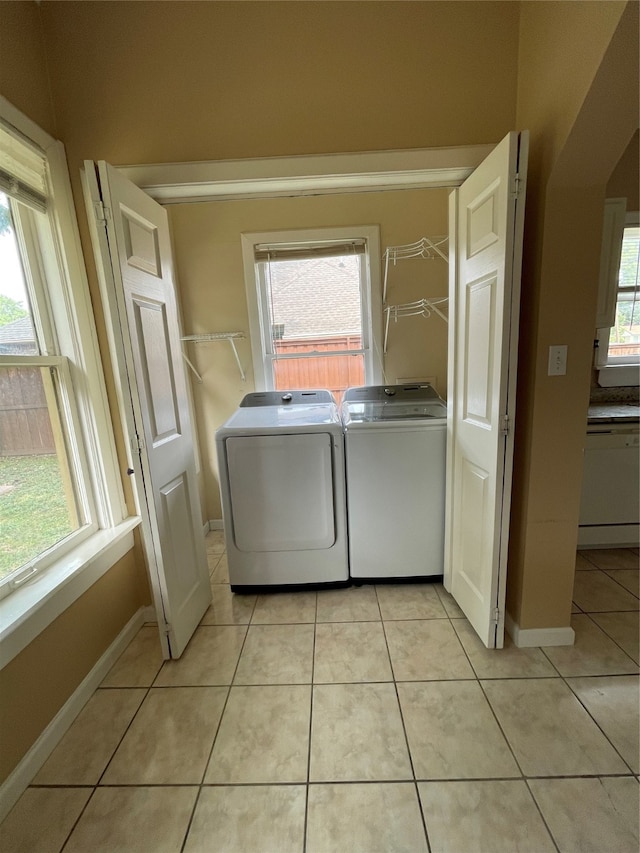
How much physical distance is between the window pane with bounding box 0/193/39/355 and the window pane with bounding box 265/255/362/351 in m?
1.49

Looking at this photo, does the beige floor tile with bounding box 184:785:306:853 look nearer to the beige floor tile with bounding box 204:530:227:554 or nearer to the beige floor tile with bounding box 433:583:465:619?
the beige floor tile with bounding box 433:583:465:619

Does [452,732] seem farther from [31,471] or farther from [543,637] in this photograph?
[31,471]

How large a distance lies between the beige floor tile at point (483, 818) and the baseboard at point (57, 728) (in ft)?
4.12

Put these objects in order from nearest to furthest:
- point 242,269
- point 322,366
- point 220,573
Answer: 1. point 220,573
2. point 242,269
3. point 322,366

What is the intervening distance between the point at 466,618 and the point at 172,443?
1677 millimetres

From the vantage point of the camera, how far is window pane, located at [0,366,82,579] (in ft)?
4.30

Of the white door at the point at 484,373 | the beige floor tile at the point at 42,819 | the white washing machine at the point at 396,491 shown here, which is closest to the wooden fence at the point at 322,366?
the white washing machine at the point at 396,491

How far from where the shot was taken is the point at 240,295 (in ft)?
8.47

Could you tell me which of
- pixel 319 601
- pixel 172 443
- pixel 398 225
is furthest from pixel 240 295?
pixel 319 601

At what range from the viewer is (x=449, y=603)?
192 centimetres

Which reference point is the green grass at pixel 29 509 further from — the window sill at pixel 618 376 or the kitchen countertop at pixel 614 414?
the window sill at pixel 618 376

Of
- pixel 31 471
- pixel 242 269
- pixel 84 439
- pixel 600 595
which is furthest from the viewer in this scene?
pixel 242 269

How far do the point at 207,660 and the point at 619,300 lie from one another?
332 centimetres

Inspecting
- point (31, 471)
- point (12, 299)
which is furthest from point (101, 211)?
point (31, 471)
